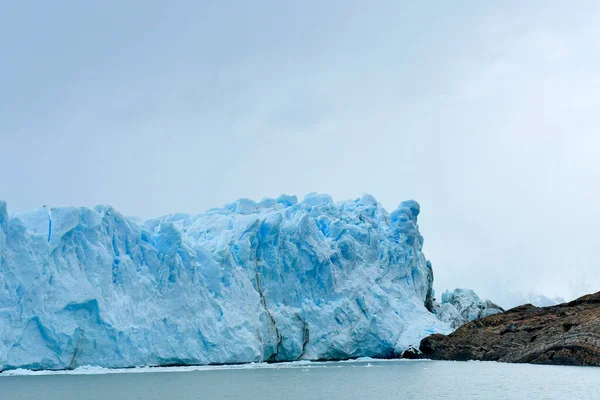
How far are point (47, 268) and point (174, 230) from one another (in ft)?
16.0

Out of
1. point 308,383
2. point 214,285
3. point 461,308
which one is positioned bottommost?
point 308,383

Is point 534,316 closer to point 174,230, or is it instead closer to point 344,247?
point 344,247

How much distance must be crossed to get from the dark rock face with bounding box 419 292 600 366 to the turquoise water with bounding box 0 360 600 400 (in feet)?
3.95

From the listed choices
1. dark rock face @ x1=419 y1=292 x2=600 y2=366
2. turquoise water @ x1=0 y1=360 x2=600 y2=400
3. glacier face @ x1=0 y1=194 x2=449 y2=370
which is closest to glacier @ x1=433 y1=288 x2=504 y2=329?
glacier face @ x1=0 y1=194 x2=449 y2=370

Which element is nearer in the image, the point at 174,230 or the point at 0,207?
the point at 0,207

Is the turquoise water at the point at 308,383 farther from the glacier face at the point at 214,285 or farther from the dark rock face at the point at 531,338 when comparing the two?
the dark rock face at the point at 531,338

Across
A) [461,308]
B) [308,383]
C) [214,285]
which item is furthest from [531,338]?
[214,285]

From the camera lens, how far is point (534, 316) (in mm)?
30969

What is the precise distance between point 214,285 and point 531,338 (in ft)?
45.5

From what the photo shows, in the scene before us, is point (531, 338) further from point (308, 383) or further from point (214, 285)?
point (214, 285)

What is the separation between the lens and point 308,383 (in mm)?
19062

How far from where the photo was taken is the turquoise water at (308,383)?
15.8 m

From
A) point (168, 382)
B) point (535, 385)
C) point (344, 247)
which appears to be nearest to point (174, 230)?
point (168, 382)

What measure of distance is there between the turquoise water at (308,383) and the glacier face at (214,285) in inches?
41.6
